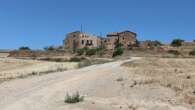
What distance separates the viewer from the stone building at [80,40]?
557 ft

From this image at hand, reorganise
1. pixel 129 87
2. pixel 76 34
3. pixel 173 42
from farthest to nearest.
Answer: pixel 76 34 → pixel 173 42 → pixel 129 87

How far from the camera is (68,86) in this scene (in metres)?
24.7

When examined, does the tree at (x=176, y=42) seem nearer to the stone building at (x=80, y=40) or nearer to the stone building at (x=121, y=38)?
the stone building at (x=121, y=38)

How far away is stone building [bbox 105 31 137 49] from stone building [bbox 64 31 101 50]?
4940mm

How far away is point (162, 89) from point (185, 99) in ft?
8.65

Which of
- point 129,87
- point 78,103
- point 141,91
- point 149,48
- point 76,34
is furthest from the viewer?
point 76,34

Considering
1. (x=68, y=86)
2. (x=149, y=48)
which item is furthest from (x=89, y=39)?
(x=68, y=86)

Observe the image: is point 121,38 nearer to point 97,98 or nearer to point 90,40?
point 90,40

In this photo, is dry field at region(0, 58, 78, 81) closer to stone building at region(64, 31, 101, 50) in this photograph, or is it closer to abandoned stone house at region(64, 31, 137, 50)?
abandoned stone house at region(64, 31, 137, 50)

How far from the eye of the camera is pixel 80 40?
170m

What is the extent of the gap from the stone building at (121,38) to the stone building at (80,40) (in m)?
4.94

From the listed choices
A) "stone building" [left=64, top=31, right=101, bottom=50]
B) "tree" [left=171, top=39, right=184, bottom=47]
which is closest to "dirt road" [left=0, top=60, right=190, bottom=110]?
"tree" [left=171, top=39, right=184, bottom=47]

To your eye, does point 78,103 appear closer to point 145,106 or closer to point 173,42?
point 145,106

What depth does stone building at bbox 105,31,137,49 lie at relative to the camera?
533 feet
